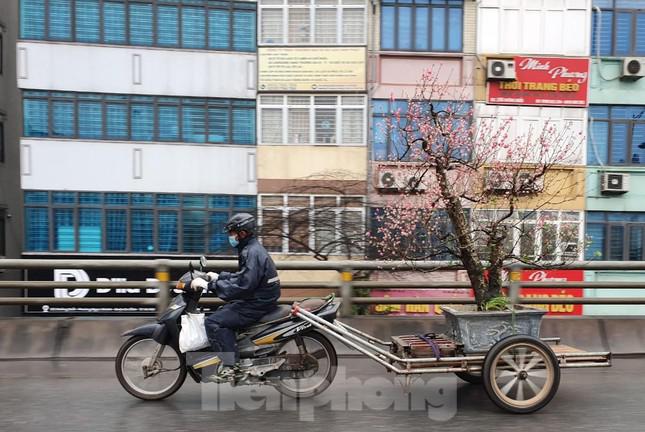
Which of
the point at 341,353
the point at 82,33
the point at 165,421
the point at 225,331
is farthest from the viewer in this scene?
the point at 82,33

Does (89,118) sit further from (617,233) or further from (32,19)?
(617,233)

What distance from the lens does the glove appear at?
17.0 feet

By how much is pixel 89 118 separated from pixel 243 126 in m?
5.14

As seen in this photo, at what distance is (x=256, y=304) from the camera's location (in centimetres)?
535

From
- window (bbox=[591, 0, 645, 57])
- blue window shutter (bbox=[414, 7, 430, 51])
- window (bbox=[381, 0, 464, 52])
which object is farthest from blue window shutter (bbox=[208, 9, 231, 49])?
window (bbox=[591, 0, 645, 57])

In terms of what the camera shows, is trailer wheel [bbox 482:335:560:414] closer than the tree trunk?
Yes

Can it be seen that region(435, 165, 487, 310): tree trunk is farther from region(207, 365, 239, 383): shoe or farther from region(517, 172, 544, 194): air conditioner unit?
region(207, 365, 239, 383): shoe

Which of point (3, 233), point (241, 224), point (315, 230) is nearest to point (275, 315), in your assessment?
point (241, 224)

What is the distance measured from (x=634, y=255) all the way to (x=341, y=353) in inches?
649

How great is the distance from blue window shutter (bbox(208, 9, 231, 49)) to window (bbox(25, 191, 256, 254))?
515cm

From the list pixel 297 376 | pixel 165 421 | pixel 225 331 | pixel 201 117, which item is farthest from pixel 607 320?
pixel 201 117

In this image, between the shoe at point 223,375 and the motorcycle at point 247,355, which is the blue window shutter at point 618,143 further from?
the shoe at point 223,375

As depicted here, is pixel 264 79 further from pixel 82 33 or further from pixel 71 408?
pixel 71 408

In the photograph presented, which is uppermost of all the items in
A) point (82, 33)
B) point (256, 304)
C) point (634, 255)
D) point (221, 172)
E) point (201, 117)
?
point (82, 33)
